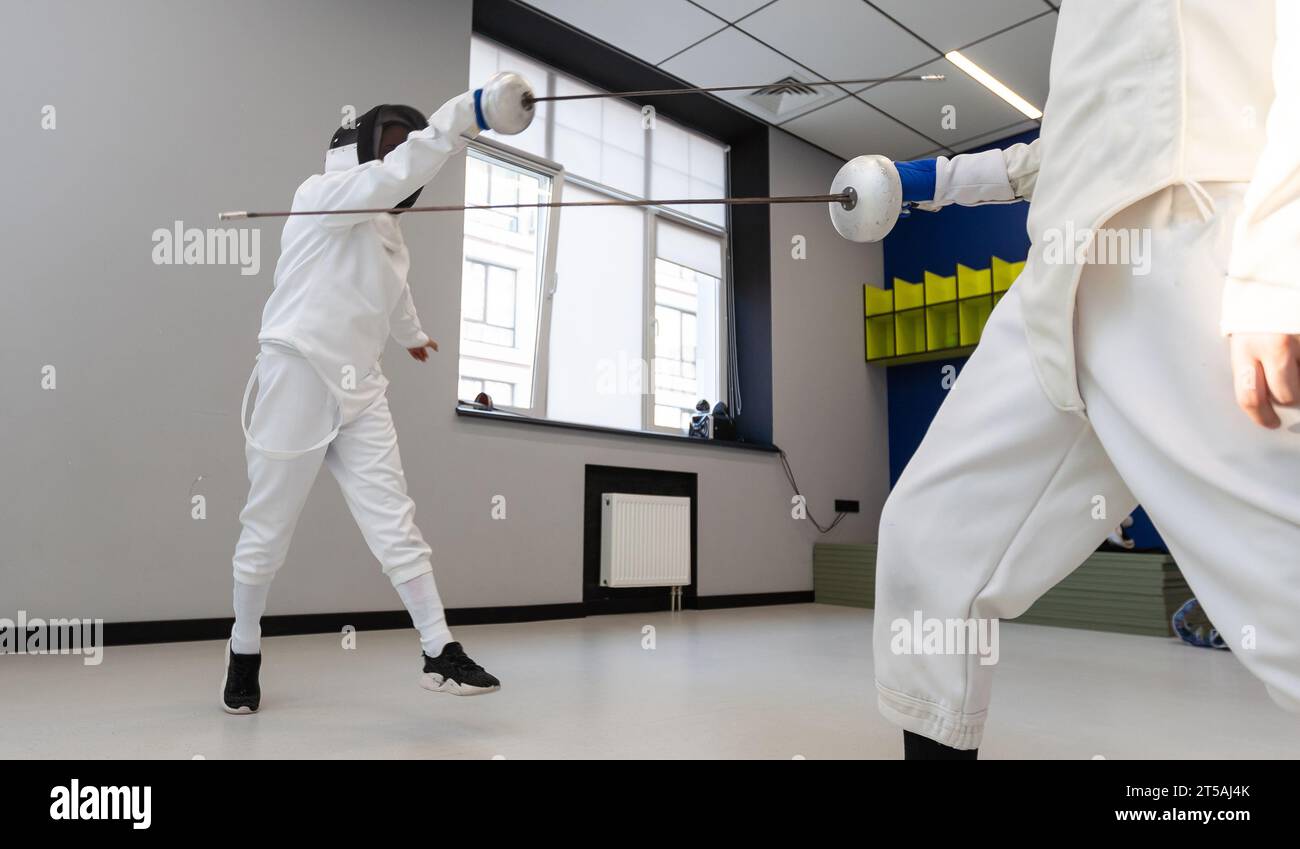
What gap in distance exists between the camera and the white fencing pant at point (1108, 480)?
690 mm

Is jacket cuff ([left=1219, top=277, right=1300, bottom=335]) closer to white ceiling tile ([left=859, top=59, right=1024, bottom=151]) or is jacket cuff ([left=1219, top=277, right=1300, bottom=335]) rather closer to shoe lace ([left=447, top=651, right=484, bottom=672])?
shoe lace ([left=447, top=651, right=484, bottom=672])

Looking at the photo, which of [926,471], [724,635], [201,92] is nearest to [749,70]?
[201,92]

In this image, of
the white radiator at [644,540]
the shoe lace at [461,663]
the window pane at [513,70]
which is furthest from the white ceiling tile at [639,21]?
the shoe lace at [461,663]

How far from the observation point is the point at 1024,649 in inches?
119

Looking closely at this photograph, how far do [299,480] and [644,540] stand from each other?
2.48 m

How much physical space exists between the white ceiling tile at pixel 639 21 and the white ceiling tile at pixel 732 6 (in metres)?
0.05

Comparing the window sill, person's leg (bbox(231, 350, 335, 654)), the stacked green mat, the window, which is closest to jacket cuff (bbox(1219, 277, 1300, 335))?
person's leg (bbox(231, 350, 335, 654))

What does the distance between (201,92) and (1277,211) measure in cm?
340

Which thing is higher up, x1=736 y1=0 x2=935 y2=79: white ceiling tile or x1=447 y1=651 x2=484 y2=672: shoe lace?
x1=736 y1=0 x2=935 y2=79: white ceiling tile

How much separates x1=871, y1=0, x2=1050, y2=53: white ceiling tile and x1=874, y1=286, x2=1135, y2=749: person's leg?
352 centimetres

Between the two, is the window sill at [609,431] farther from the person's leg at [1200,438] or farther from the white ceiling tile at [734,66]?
the person's leg at [1200,438]

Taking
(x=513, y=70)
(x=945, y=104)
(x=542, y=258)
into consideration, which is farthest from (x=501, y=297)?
(x=945, y=104)

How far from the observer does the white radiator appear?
4.04 meters

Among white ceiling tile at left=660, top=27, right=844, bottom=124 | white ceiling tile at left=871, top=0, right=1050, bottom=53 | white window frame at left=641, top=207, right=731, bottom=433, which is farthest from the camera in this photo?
white window frame at left=641, top=207, right=731, bottom=433
